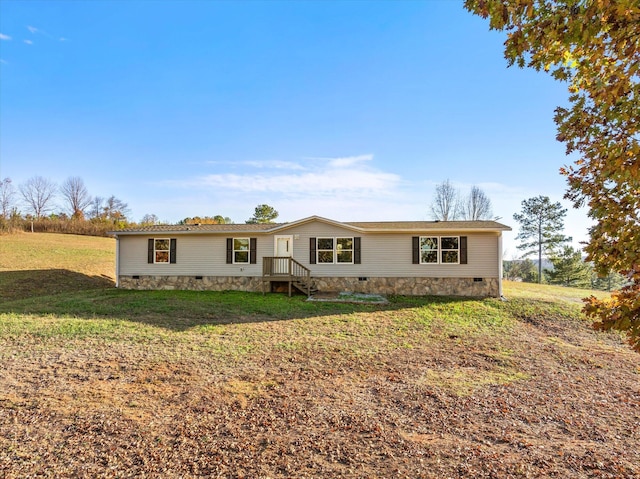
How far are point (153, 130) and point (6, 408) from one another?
17614mm

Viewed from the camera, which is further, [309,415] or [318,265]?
[318,265]

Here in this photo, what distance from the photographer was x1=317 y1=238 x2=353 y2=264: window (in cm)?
1514

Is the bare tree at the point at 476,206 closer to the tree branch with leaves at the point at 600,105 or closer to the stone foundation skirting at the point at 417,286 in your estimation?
the stone foundation skirting at the point at 417,286

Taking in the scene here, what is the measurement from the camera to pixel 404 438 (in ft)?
11.6

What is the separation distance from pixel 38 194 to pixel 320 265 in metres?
47.5

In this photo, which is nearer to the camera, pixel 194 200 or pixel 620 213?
pixel 620 213

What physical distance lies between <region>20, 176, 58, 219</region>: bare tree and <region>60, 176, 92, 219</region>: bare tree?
2201 mm

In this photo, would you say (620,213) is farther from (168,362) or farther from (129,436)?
(168,362)

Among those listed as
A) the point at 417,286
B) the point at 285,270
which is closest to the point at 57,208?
the point at 285,270

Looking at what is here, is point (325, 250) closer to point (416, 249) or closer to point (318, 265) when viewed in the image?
point (318, 265)

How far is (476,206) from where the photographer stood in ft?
111

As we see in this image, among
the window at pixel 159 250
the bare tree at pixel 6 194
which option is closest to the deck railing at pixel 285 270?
the window at pixel 159 250

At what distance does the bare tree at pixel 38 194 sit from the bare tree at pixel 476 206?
51733mm

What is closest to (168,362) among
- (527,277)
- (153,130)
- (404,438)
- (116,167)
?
(404,438)
